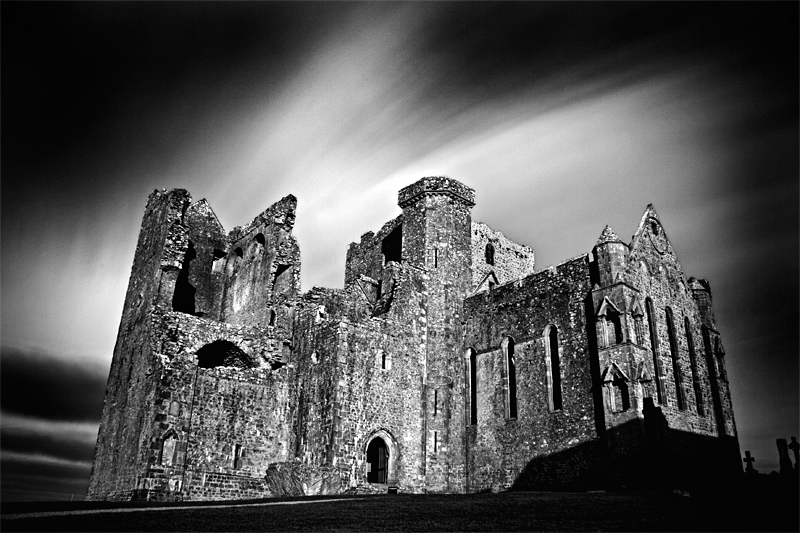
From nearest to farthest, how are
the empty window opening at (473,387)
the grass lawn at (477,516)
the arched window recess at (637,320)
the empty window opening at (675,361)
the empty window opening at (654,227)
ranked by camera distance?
the grass lawn at (477,516)
the arched window recess at (637,320)
the empty window opening at (675,361)
the empty window opening at (654,227)
the empty window opening at (473,387)

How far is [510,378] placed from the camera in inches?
902

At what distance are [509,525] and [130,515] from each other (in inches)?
284

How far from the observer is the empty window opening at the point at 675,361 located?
20.3m


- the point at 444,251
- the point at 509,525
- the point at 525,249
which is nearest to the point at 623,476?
the point at 509,525

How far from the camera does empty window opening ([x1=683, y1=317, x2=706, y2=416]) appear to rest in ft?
68.8

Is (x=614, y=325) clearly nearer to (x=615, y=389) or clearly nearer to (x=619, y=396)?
(x=615, y=389)

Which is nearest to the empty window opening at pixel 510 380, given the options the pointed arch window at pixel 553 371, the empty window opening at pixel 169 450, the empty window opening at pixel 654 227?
the pointed arch window at pixel 553 371

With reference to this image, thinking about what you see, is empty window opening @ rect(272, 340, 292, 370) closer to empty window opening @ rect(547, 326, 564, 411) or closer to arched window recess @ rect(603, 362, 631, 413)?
empty window opening @ rect(547, 326, 564, 411)

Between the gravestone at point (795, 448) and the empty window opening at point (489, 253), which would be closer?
the gravestone at point (795, 448)

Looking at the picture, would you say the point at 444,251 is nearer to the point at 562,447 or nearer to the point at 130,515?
the point at 562,447

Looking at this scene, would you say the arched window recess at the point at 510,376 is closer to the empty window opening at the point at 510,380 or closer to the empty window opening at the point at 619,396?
the empty window opening at the point at 510,380

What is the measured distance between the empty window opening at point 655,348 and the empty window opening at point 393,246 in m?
12.4

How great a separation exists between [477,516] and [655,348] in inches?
464

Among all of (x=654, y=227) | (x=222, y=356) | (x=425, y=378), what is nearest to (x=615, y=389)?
(x=654, y=227)
